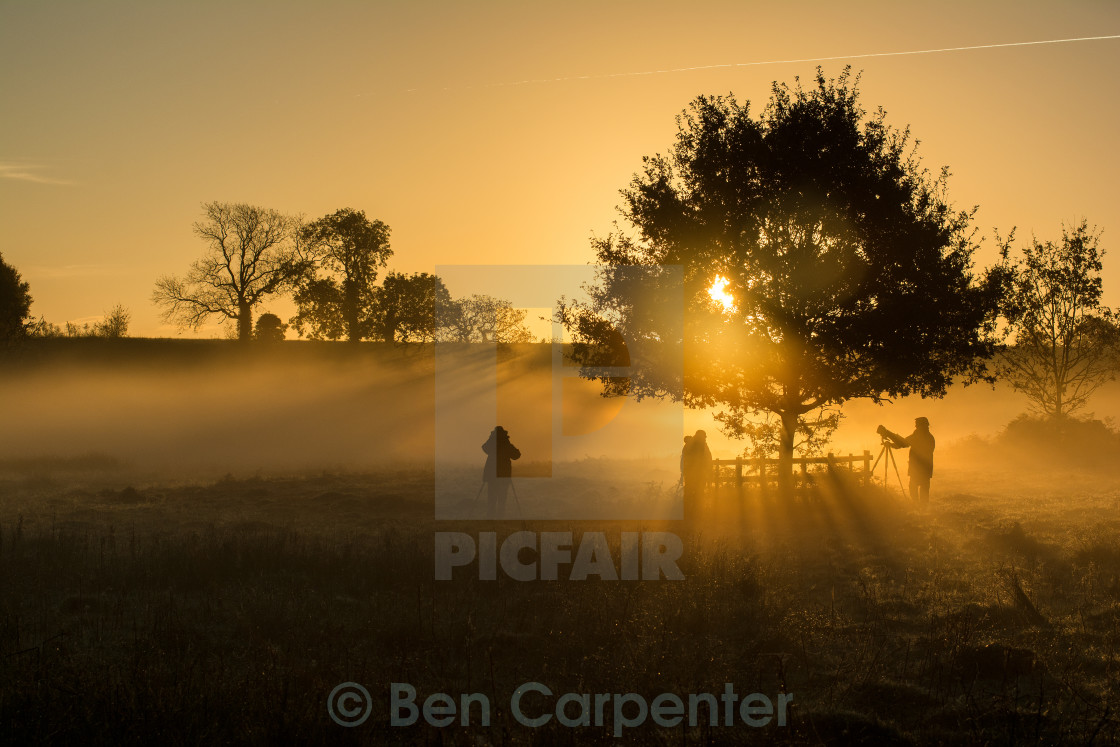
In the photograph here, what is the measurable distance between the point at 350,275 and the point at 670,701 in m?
57.2

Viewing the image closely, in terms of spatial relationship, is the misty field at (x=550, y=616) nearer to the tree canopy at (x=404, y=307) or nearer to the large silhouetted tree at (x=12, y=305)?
the large silhouetted tree at (x=12, y=305)

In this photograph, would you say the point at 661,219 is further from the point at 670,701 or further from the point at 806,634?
the point at 670,701

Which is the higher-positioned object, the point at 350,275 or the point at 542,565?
the point at 350,275

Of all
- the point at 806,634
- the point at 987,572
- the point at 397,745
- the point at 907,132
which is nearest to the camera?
the point at 397,745

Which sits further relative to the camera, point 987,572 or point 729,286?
point 729,286

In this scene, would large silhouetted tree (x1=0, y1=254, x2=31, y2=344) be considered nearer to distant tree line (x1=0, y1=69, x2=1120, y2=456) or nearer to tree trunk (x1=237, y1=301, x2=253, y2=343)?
tree trunk (x1=237, y1=301, x2=253, y2=343)

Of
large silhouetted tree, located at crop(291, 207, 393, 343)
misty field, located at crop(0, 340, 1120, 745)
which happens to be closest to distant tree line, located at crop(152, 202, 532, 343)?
large silhouetted tree, located at crop(291, 207, 393, 343)

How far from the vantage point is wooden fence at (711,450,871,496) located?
2270cm

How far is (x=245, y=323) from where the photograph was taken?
A: 60.4 m

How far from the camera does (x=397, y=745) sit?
21.2ft

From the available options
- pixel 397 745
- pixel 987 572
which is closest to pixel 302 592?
pixel 397 745

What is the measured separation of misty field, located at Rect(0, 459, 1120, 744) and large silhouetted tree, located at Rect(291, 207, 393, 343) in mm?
42506

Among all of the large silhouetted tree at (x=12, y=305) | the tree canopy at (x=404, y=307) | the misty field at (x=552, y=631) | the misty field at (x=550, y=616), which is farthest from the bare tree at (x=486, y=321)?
the misty field at (x=552, y=631)

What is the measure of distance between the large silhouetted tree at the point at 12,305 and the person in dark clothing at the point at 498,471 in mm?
42365
